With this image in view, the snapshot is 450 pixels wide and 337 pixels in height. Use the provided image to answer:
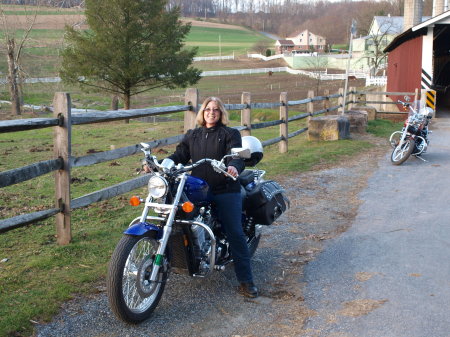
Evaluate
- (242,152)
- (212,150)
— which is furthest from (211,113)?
(242,152)

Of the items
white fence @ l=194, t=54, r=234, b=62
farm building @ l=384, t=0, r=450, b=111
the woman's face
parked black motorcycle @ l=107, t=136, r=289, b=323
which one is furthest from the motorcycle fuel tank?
white fence @ l=194, t=54, r=234, b=62

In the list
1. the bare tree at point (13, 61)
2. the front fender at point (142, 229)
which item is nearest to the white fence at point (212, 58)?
the bare tree at point (13, 61)

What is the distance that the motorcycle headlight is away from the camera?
3.89 metres

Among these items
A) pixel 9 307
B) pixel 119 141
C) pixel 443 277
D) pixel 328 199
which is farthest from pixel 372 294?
pixel 119 141

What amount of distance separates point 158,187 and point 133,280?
68cm

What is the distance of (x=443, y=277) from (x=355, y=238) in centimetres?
134

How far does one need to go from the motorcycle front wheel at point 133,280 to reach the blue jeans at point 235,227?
25.6 inches

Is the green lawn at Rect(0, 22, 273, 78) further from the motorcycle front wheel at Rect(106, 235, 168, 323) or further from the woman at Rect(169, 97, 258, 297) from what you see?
the motorcycle front wheel at Rect(106, 235, 168, 323)

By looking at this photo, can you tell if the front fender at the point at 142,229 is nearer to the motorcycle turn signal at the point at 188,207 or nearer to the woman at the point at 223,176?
the motorcycle turn signal at the point at 188,207

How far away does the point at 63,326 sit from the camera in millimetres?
3936

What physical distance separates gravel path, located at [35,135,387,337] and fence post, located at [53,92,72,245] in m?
1.12

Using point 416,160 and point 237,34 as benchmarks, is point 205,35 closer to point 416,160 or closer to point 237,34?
point 237,34

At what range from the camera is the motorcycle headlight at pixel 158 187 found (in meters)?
3.89

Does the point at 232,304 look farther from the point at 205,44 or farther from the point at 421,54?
the point at 205,44
